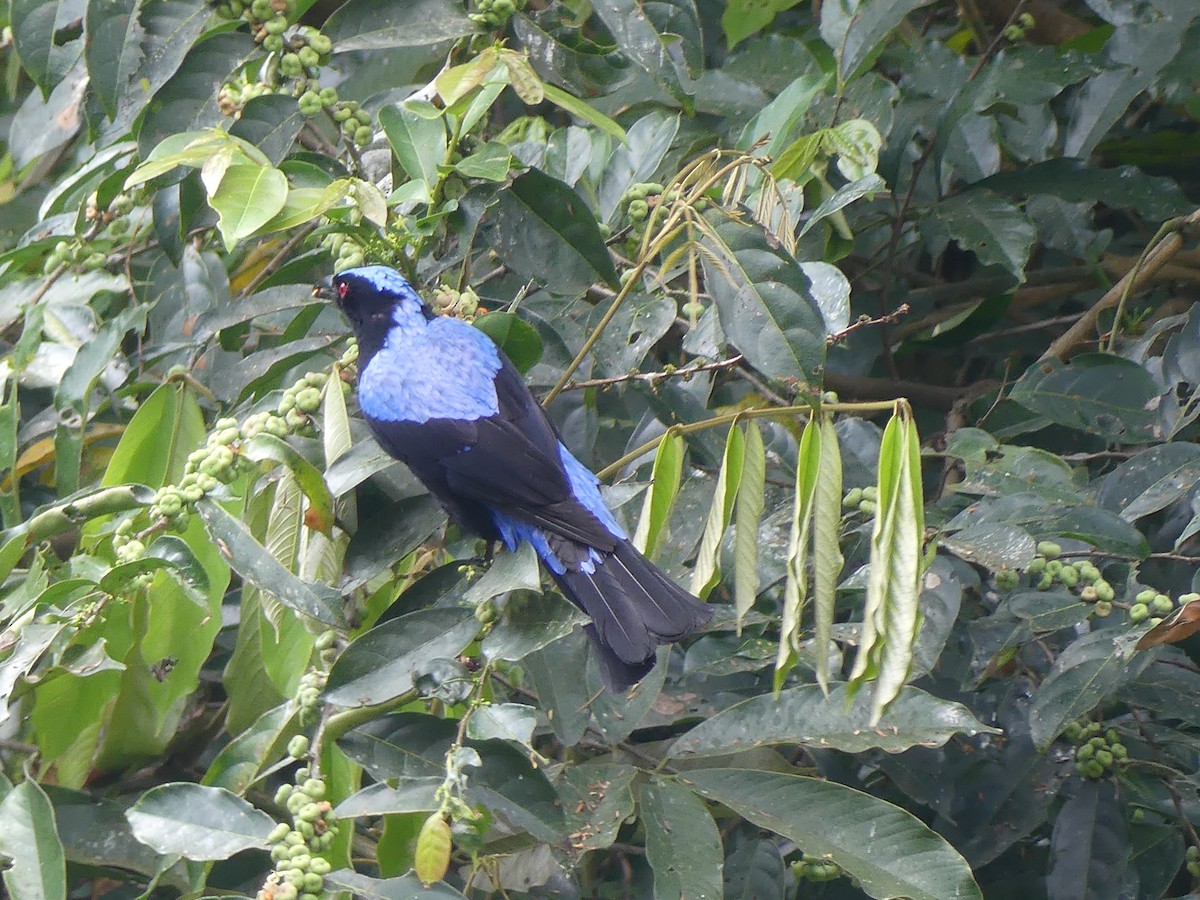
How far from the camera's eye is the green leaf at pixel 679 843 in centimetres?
186

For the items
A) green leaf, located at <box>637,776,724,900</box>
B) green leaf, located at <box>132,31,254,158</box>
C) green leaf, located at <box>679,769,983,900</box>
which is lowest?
green leaf, located at <box>637,776,724,900</box>

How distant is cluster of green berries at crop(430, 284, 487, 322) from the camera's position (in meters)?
2.23

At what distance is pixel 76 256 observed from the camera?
261 centimetres

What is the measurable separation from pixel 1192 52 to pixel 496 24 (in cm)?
164

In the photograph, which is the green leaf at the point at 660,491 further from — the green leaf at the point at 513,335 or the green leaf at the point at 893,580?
the green leaf at the point at 513,335

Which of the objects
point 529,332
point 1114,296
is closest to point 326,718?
point 529,332

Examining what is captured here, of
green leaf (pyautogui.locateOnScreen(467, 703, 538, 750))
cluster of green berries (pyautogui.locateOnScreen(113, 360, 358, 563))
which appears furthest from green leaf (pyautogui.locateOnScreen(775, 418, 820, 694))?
cluster of green berries (pyautogui.locateOnScreen(113, 360, 358, 563))

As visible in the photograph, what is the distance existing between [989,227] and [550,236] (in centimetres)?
108

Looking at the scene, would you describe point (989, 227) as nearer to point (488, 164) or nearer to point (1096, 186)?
point (1096, 186)

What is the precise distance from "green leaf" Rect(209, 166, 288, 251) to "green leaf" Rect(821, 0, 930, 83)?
3.89 feet

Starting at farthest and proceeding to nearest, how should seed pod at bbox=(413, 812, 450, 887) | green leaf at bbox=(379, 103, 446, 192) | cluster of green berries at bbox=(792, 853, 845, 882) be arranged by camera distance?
cluster of green berries at bbox=(792, 853, 845, 882) → green leaf at bbox=(379, 103, 446, 192) → seed pod at bbox=(413, 812, 450, 887)

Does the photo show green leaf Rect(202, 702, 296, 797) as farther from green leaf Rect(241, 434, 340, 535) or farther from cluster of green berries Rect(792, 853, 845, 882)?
cluster of green berries Rect(792, 853, 845, 882)

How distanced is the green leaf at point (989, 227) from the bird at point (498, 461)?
104 cm

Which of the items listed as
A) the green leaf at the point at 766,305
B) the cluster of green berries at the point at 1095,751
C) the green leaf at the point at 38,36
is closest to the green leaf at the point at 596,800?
the green leaf at the point at 766,305
